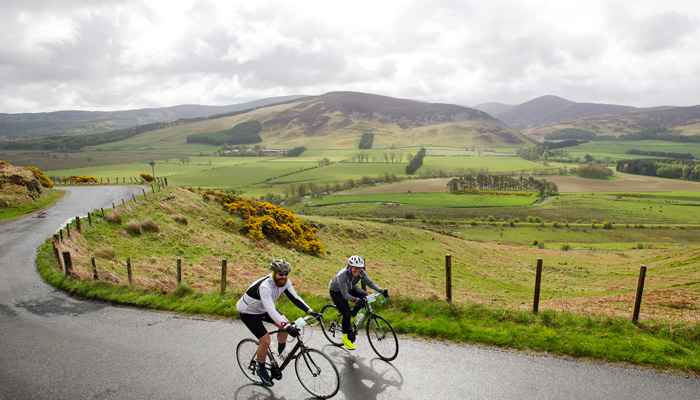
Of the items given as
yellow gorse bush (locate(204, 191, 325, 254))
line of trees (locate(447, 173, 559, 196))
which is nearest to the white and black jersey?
yellow gorse bush (locate(204, 191, 325, 254))

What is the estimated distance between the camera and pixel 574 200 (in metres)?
106

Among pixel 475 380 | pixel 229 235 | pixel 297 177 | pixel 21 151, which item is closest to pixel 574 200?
pixel 297 177

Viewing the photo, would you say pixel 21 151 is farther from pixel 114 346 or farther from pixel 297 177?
pixel 114 346

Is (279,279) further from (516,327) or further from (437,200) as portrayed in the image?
(437,200)

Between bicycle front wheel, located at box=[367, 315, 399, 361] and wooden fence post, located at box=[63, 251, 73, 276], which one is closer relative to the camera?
bicycle front wheel, located at box=[367, 315, 399, 361]

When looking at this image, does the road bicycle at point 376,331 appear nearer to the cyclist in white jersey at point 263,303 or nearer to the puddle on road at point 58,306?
the cyclist in white jersey at point 263,303

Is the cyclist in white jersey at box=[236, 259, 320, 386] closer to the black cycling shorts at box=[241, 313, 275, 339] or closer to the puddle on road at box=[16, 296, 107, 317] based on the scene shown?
the black cycling shorts at box=[241, 313, 275, 339]

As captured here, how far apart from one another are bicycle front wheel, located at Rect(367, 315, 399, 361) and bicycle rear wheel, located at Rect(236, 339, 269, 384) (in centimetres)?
300

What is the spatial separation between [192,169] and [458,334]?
172 meters

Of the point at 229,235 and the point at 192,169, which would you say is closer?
the point at 229,235

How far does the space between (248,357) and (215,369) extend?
1.31 m

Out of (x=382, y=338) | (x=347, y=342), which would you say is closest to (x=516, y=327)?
(x=382, y=338)

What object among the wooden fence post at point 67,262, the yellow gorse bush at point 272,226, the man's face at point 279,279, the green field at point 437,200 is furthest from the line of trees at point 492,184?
the man's face at point 279,279

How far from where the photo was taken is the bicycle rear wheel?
25.1ft
